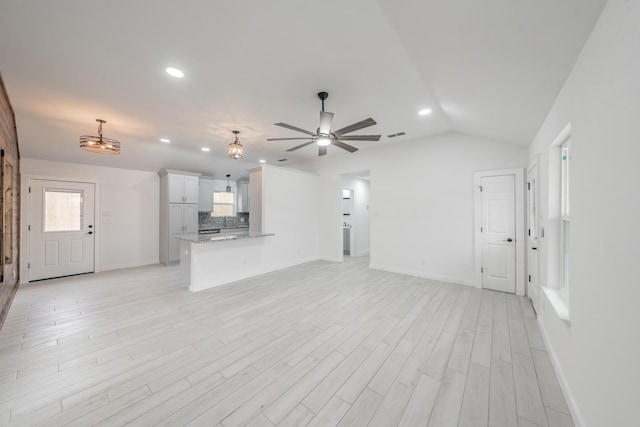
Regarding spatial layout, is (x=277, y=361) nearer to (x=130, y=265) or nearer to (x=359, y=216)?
(x=359, y=216)

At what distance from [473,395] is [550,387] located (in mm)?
669

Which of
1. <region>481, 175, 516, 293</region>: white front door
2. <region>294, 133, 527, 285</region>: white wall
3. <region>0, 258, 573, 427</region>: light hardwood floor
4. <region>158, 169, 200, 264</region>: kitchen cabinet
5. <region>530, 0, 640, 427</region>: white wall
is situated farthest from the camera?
<region>158, 169, 200, 264</region>: kitchen cabinet

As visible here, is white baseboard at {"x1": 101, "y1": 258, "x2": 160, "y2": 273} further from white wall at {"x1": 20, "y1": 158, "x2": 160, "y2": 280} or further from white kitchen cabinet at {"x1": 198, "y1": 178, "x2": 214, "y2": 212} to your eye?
white kitchen cabinet at {"x1": 198, "y1": 178, "x2": 214, "y2": 212}

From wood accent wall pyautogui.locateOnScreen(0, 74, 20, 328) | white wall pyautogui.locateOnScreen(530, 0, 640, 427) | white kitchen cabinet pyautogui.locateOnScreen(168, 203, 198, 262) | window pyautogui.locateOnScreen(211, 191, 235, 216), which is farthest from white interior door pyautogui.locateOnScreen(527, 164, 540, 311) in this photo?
window pyautogui.locateOnScreen(211, 191, 235, 216)

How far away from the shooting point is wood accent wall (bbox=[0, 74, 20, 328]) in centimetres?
298

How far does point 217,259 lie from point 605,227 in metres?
4.72

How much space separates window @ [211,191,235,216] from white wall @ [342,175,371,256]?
4.19 m

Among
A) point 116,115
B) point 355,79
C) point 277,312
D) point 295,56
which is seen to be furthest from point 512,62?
point 116,115

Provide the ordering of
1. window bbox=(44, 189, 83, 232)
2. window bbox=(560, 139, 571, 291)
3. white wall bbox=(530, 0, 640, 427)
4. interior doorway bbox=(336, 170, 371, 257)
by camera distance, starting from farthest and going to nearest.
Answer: interior doorway bbox=(336, 170, 371, 257) → window bbox=(44, 189, 83, 232) → window bbox=(560, 139, 571, 291) → white wall bbox=(530, 0, 640, 427)

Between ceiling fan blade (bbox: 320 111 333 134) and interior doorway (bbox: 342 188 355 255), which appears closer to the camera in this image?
ceiling fan blade (bbox: 320 111 333 134)

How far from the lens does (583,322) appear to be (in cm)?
151

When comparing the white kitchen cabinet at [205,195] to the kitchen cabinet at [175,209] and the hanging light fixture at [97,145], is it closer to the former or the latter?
the kitchen cabinet at [175,209]

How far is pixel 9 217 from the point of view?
144 inches

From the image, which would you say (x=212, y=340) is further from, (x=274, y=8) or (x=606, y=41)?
(x=606, y=41)
